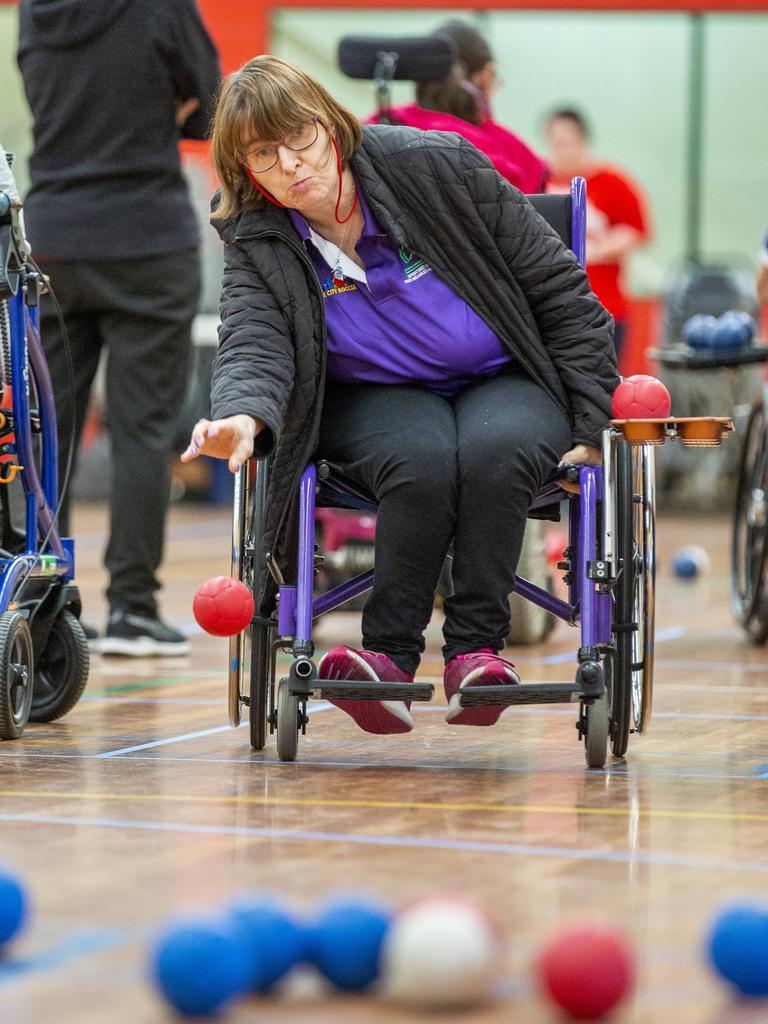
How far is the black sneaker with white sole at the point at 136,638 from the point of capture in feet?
13.0

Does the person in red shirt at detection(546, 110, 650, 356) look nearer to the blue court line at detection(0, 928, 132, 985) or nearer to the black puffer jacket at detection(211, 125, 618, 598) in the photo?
the black puffer jacket at detection(211, 125, 618, 598)

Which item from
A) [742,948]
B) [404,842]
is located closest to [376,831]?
[404,842]

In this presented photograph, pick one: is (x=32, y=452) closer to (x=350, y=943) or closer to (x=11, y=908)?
(x=11, y=908)

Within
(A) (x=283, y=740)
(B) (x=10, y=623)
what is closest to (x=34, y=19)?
(B) (x=10, y=623)

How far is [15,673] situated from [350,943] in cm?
138

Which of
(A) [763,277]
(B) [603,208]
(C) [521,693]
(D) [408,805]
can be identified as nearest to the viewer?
(D) [408,805]

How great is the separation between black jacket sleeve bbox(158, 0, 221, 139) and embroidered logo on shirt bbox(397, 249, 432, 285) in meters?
1.29

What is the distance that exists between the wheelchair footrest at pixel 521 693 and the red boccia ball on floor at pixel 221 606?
0.33 metres

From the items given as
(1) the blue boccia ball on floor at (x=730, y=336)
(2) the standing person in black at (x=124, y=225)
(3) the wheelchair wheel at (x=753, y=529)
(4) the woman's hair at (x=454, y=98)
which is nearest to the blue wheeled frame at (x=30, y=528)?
(2) the standing person in black at (x=124, y=225)

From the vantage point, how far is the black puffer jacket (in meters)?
2.65

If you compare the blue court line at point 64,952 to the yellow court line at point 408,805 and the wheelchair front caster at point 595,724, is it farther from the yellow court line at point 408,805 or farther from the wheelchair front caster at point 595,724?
the wheelchair front caster at point 595,724

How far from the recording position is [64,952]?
162 centimetres

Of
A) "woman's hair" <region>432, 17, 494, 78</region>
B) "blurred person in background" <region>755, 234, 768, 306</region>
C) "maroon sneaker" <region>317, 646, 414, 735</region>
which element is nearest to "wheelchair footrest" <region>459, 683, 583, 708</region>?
"maroon sneaker" <region>317, 646, 414, 735</region>

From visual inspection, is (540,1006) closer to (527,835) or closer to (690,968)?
(690,968)
